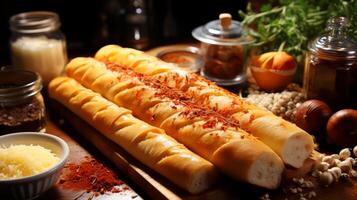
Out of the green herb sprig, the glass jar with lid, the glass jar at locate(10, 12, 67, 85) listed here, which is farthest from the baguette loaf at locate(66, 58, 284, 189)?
the green herb sprig

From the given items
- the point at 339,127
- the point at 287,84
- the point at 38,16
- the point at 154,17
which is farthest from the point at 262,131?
the point at 154,17

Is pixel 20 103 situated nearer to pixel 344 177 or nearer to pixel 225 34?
pixel 225 34

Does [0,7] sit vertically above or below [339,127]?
above

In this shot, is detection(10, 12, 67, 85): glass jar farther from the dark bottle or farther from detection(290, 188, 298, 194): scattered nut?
detection(290, 188, 298, 194): scattered nut

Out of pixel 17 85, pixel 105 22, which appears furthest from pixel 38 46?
pixel 105 22

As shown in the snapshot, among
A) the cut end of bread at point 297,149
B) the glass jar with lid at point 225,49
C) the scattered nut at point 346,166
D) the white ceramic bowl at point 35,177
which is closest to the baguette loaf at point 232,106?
the cut end of bread at point 297,149

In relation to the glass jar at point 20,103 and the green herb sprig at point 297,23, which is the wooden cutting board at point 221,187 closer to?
the glass jar at point 20,103

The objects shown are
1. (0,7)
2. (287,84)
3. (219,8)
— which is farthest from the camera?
(219,8)

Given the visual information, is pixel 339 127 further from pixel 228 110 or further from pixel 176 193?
pixel 176 193
